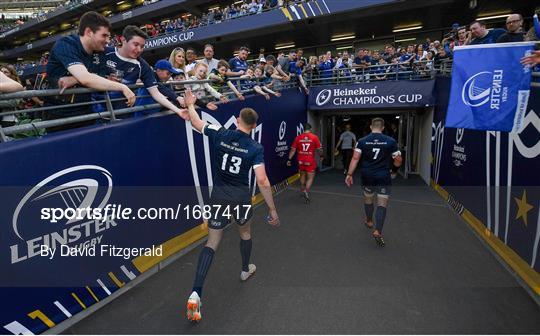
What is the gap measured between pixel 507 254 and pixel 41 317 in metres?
6.01

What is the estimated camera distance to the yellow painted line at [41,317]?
2872mm

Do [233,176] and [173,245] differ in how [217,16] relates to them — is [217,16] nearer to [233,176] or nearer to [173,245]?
[173,245]

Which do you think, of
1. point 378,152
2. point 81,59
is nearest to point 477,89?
point 378,152

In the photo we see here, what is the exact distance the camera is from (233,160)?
3.47 metres

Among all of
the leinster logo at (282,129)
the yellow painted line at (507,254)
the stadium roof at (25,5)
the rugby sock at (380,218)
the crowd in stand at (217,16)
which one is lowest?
the yellow painted line at (507,254)

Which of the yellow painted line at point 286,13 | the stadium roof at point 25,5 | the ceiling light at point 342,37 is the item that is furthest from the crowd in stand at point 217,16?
the stadium roof at point 25,5

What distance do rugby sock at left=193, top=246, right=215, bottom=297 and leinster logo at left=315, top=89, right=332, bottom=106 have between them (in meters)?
9.07

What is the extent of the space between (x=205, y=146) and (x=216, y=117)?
26.5 inches

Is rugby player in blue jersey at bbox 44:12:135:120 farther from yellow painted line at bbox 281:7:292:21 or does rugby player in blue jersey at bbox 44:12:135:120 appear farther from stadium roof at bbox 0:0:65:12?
stadium roof at bbox 0:0:65:12

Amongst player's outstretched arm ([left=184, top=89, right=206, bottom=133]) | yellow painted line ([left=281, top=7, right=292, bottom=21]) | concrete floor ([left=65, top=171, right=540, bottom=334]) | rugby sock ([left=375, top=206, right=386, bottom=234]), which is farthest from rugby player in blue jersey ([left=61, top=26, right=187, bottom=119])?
yellow painted line ([left=281, top=7, right=292, bottom=21])

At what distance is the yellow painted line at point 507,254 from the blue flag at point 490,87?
5.98 feet

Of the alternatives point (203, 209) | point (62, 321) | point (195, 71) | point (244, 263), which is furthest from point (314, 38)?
point (62, 321)

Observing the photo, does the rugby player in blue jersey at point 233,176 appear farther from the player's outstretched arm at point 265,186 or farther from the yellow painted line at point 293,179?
the yellow painted line at point 293,179

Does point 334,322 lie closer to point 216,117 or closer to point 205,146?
point 205,146
